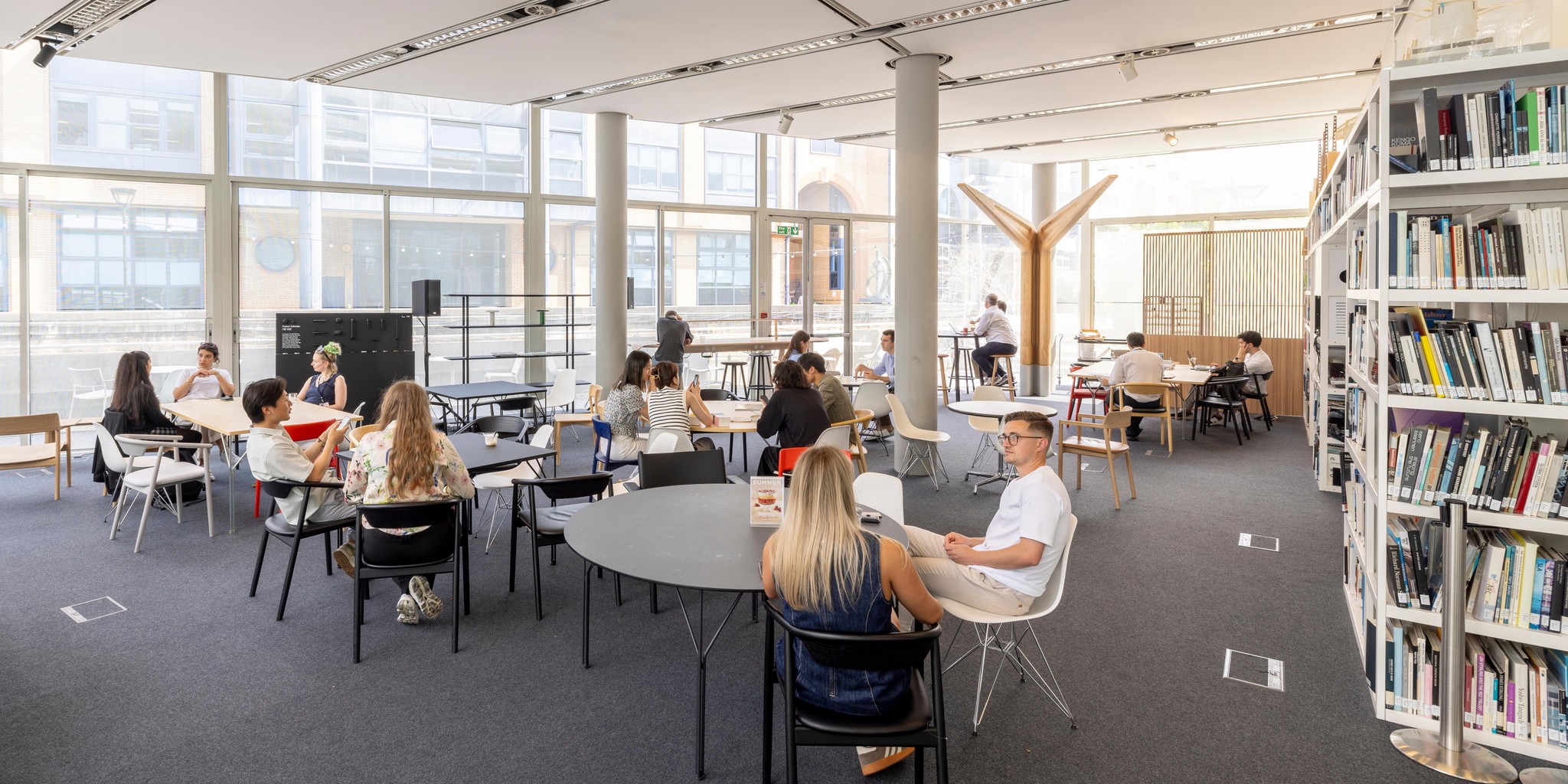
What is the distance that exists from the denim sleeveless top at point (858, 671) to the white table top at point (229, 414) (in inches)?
185

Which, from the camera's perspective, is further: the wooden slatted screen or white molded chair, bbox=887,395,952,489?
the wooden slatted screen

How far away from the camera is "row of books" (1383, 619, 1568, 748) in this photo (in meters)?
3.15

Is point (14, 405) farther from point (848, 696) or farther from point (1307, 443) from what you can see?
point (1307, 443)

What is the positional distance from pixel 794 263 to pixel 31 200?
8.89m

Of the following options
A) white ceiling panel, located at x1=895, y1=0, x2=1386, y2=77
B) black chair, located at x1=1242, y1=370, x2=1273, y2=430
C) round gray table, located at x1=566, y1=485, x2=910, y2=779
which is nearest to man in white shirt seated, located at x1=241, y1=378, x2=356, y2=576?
round gray table, located at x1=566, y1=485, x2=910, y2=779

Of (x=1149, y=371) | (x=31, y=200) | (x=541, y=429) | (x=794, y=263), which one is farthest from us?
(x=794, y=263)

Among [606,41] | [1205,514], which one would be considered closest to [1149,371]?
[1205,514]

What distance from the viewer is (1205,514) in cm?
683

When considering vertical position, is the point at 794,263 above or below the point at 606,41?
below

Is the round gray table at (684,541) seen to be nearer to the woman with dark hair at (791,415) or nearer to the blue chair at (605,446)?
the woman with dark hair at (791,415)

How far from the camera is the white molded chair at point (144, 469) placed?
18.9ft

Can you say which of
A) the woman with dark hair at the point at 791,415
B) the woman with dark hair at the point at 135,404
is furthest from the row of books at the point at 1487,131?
the woman with dark hair at the point at 135,404

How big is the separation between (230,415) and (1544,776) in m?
7.81

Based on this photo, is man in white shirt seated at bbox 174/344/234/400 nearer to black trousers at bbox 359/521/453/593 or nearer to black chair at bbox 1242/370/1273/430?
black trousers at bbox 359/521/453/593
